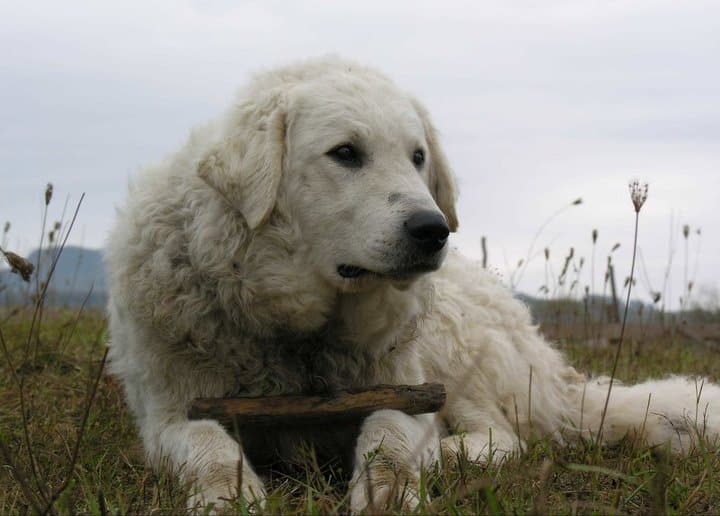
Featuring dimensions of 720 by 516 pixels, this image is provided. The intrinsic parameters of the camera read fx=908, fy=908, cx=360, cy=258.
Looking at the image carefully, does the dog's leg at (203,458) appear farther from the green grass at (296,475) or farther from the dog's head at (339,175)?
the dog's head at (339,175)

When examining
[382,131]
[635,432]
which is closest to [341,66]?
[382,131]

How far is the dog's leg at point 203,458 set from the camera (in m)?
2.68

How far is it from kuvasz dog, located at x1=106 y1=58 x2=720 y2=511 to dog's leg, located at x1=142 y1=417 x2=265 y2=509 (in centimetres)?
1

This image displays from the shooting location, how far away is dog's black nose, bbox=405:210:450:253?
9.96ft

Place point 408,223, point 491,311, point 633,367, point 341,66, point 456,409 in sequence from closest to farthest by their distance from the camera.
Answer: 1. point 408,223
2. point 341,66
3. point 456,409
4. point 491,311
5. point 633,367

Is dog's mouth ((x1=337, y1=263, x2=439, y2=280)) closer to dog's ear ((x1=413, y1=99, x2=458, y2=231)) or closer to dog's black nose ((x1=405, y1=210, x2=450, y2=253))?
dog's black nose ((x1=405, y1=210, x2=450, y2=253))

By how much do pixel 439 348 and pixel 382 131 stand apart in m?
1.29

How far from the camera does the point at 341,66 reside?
146 inches

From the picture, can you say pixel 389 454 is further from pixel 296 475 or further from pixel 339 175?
pixel 339 175

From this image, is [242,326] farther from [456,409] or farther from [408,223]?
[456,409]

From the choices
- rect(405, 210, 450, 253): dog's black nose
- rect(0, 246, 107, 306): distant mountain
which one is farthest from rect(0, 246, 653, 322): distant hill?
rect(405, 210, 450, 253): dog's black nose

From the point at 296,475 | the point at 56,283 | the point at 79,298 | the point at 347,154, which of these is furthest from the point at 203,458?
the point at 56,283

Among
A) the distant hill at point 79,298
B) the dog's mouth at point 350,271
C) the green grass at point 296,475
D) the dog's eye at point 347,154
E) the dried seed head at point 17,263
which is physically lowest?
the distant hill at point 79,298

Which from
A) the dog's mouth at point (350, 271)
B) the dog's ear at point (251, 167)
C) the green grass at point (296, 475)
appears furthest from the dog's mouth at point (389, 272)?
the green grass at point (296, 475)
